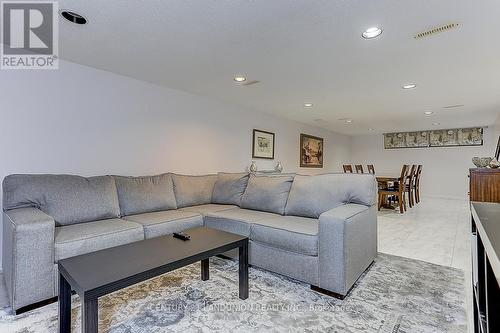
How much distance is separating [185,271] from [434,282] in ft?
6.97

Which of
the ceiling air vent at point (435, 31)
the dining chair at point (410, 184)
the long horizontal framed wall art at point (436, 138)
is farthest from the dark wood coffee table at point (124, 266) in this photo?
the long horizontal framed wall art at point (436, 138)

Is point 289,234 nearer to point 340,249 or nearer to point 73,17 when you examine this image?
point 340,249

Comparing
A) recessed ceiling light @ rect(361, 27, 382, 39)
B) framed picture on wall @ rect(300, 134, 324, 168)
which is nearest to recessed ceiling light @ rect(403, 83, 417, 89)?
recessed ceiling light @ rect(361, 27, 382, 39)

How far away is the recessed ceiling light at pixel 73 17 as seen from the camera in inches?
73.0

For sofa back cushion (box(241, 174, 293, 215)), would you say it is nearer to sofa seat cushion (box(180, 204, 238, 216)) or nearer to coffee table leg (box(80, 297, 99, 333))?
sofa seat cushion (box(180, 204, 238, 216))

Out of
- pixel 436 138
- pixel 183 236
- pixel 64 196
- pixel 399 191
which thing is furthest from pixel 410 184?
pixel 64 196

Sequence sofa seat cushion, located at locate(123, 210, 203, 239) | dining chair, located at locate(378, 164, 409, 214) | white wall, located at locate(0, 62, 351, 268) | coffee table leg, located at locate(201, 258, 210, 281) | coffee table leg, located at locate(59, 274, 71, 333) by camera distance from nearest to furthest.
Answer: coffee table leg, located at locate(59, 274, 71, 333) < coffee table leg, located at locate(201, 258, 210, 281) < sofa seat cushion, located at locate(123, 210, 203, 239) < white wall, located at locate(0, 62, 351, 268) < dining chair, located at locate(378, 164, 409, 214)

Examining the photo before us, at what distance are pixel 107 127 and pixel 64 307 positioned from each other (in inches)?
83.6

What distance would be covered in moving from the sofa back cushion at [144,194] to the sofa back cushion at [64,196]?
0.12 m

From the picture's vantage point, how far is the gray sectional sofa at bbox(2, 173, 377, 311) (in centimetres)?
172

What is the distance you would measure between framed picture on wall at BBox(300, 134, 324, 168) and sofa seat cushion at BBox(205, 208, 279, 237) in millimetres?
3911

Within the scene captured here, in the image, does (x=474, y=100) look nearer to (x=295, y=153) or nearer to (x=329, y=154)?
(x=295, y=153)

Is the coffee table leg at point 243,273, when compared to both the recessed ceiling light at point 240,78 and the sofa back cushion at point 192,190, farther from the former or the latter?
the recessed ceiling light at point 240,78

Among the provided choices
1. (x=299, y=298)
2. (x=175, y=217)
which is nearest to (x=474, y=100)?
(x=299, y=298)
